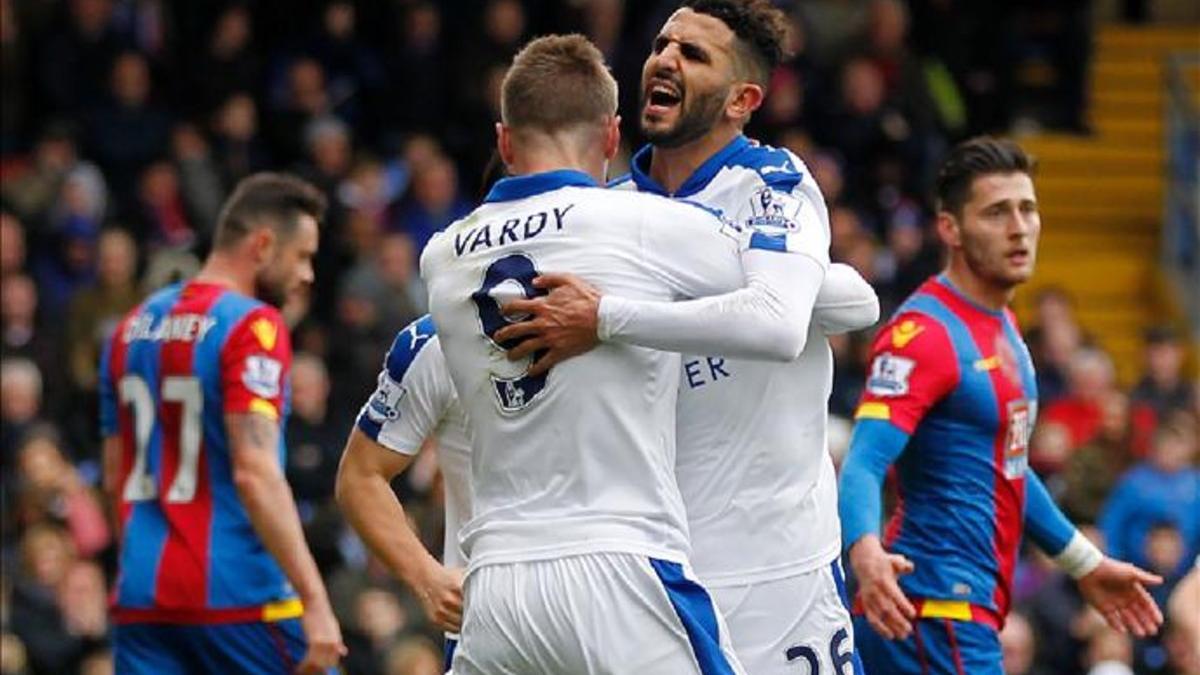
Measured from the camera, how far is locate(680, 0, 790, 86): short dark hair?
7.85m

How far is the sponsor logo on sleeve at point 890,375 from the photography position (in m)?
9.04

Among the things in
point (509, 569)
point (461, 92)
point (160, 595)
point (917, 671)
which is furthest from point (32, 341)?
point (509, 569)

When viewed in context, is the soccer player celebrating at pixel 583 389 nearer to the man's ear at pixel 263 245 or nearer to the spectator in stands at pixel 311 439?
the man's ear at pixel 263 245

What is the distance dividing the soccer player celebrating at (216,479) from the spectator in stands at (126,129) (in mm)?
7766

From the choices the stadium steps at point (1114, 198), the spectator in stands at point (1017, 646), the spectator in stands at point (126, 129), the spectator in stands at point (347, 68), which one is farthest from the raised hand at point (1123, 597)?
the stadium steps at point (1114, 198)

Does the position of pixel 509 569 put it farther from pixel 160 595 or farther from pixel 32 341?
pixel 32 341

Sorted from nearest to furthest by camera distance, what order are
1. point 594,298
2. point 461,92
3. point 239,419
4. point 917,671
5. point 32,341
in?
point 594,298 < point 917,671 < point 239,419 < point 32,341 < point 461,92

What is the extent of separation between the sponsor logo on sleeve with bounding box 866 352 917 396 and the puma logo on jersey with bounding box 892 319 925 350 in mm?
50

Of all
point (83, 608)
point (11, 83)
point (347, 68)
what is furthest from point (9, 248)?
point (347, 68)

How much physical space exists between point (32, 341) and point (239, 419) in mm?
6524

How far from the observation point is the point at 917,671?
917 cm

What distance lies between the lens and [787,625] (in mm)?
7828

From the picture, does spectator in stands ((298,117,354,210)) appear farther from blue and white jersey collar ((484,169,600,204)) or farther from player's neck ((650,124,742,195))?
blue and white jersey collar ((484,169,600,204))

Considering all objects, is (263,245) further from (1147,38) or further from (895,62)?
(1147,38)
